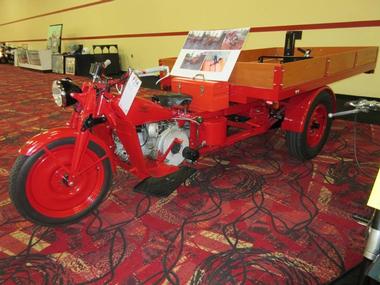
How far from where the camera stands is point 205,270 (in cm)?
155

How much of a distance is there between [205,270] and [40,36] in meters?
13.5

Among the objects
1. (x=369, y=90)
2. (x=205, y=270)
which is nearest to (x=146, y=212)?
(x=205, y=270)

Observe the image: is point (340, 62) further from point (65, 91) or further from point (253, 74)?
point (65, 91)

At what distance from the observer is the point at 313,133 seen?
9.39ft

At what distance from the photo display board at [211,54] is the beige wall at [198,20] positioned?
2.99m

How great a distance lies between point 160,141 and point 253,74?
32.7 inches

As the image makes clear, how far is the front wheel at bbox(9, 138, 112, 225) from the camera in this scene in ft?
5.53

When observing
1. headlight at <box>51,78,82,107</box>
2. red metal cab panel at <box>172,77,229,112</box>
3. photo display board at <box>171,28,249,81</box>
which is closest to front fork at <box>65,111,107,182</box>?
headlight at <box>51,78,82,107</box>

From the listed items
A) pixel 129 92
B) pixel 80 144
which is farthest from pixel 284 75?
pixel 80 144

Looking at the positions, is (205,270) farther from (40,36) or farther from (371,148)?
(40,36)

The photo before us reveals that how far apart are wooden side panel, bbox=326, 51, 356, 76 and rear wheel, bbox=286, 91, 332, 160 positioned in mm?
236

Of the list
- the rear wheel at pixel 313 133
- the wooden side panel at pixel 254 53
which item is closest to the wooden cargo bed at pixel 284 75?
the rear wheel at pixel 313 133

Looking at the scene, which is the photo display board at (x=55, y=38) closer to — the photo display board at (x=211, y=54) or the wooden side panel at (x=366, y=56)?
the photo display board at (x=211, y=54)

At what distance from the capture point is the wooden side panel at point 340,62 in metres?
2.48
